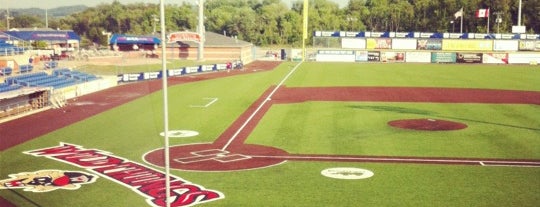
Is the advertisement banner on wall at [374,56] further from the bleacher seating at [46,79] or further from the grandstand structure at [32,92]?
the grandstand structure at [32,92]

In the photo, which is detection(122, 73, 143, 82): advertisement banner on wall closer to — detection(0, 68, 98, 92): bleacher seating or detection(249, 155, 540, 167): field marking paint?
detection(0, 68, 98, 92): bleacher seating

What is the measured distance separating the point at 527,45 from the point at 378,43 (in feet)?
81.4

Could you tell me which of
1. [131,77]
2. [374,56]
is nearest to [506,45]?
[374,56]

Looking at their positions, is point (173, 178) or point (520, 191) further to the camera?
point (173, 178)

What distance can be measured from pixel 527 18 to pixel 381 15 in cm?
4018

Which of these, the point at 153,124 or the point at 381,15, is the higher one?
the point at 381,15

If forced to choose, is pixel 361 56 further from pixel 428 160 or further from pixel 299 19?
pixel 428 160

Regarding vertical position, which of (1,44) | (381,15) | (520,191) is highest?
(381,15)

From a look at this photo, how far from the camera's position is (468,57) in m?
93.6

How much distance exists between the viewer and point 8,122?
31.6m

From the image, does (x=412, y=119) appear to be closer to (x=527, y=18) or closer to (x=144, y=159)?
(x=144, y=159)

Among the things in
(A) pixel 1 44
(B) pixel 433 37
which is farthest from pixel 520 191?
(B) pixel 433 37

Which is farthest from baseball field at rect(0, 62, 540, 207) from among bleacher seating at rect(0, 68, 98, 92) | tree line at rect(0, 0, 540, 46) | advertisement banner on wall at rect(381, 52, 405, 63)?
tree line at rect(0, 0, 540, 46)

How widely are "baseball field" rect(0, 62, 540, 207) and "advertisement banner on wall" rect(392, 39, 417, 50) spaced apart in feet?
167
